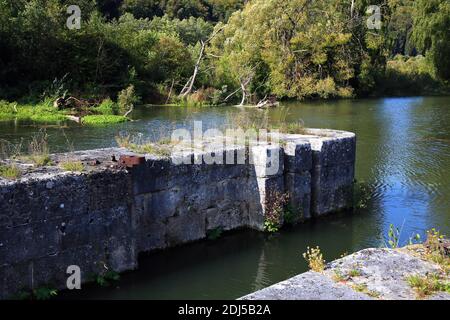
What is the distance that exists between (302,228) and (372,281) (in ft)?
17.7

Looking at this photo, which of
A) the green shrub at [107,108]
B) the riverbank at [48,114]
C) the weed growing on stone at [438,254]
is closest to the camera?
the weed growing on stone at [438,254]

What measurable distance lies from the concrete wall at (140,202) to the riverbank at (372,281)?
3.35m

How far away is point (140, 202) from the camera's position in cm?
774

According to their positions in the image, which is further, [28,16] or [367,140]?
[28,16]

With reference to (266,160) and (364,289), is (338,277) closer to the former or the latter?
(364,289)

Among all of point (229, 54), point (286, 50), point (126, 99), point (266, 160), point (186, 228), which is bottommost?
point (186, 228)

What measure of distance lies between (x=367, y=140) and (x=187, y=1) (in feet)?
187

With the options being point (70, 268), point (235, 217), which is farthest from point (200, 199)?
point (70, 268)

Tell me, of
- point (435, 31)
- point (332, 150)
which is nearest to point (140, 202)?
point (332, 150)

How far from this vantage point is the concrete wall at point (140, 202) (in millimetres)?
6219

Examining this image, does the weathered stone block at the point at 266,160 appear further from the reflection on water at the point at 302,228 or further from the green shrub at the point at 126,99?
the green shrub at the point at 126,99

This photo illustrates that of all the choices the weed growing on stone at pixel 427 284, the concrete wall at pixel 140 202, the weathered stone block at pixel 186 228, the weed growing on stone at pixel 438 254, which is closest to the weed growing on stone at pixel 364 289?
the weed growing on stone at pixel 427 284
